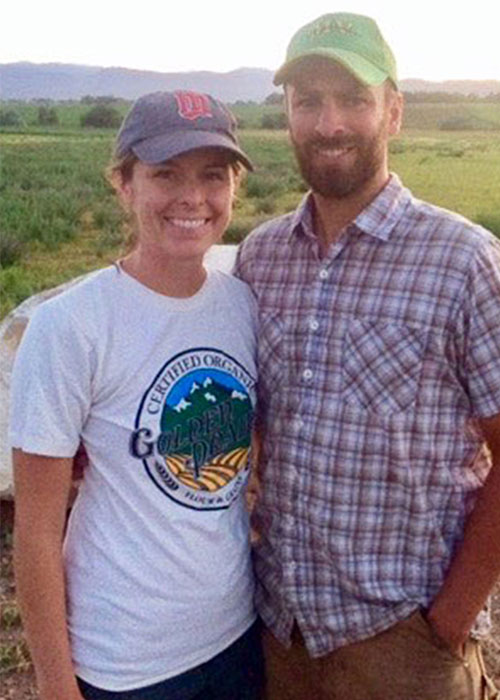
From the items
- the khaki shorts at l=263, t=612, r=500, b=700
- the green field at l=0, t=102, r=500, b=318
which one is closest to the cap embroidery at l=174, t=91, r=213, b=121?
the khaki shorts at l=263, t=612, r=500, b=700

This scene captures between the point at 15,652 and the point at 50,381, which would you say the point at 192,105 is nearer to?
the point at 50,381

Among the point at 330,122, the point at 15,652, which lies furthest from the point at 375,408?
the point at 15,652

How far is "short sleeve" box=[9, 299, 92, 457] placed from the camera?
89.4 inches

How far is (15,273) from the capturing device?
511 inches

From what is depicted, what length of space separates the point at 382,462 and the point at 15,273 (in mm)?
10914

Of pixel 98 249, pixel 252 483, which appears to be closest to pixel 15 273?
pixel 98 249

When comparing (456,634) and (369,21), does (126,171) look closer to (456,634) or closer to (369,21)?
(369,21)

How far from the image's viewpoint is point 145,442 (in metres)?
2.38

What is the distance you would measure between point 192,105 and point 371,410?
773 mm

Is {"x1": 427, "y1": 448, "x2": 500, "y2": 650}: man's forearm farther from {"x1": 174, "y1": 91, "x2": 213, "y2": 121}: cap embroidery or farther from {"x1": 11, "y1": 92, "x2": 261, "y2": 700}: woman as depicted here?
{"x1": 174, "y1": 91, "x2": 213, "y2": 121}: cap embroidery

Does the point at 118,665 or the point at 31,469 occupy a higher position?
the point at 31,469

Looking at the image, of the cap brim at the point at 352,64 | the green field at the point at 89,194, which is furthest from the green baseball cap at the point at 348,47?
the green field at the point at 89,194

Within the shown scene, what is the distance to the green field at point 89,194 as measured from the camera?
50.8 feet

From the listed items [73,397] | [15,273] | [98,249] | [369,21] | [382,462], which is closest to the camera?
[73,397]
